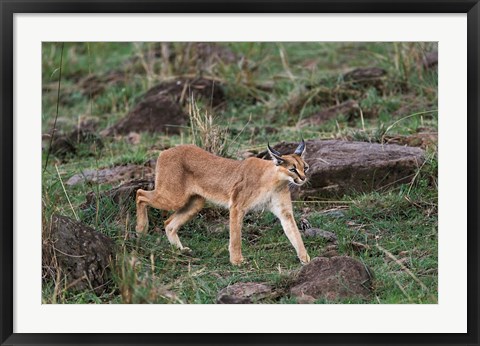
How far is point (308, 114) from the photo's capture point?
1402 cm

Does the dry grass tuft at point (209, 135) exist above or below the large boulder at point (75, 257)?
→ above

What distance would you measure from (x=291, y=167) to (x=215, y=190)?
43.2 inches

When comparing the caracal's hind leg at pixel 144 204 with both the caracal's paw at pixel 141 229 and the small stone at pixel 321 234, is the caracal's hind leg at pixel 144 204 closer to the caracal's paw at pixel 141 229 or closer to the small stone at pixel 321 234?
the caracal's paw at pixel 141 229

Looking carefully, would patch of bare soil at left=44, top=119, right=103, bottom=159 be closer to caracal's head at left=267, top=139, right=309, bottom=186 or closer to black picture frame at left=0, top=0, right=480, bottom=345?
caracal's head at left=267, top=139, right=309, bottom=186

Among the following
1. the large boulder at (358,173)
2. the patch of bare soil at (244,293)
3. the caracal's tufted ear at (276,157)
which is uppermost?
the caracal's tufted ear at (276,157)

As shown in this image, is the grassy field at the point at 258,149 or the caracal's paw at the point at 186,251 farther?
the caracal's paw at the point at 186,251

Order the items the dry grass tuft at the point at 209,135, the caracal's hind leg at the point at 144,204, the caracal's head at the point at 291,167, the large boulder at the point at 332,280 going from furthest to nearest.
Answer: the dry grass tuft at the point at 209,135, the caracal's hind leg at the point at 144,204, the caracal's head at the point at 291,167, the large boulder at the point at 332,280

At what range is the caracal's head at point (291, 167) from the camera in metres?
9.48

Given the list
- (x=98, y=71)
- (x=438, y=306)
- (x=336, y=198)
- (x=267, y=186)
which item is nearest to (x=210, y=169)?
(x=267, y=186)

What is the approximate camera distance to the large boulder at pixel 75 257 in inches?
351

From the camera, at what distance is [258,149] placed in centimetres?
1231

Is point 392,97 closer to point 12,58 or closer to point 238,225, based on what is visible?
point 238,225

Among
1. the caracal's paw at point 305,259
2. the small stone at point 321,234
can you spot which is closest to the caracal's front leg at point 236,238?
the caracal's paw at point 305,259
